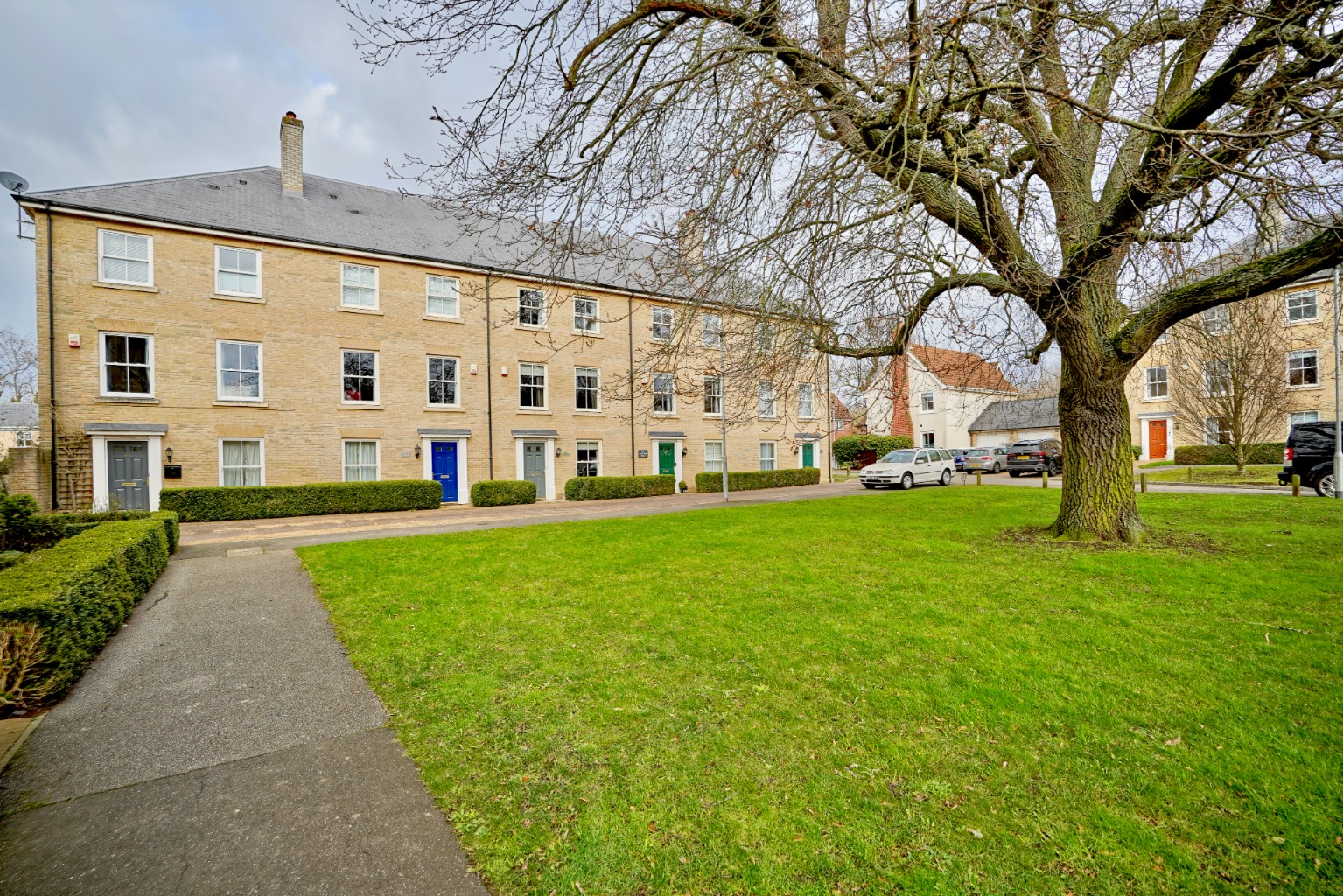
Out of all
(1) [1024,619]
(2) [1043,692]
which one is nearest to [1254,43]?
(1) [1024,619]

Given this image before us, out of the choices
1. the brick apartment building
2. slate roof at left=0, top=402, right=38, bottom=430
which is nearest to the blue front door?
the brick apartment building

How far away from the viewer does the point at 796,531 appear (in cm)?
1108

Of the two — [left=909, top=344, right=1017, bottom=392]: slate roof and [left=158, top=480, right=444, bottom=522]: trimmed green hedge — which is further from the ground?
[left=909, top=344, right=1017, bottom=392]: slate roof

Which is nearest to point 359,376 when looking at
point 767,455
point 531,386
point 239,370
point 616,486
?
point 239,370

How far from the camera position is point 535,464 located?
2241cm

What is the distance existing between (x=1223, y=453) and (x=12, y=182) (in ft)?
157

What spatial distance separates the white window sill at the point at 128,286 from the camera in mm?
15547

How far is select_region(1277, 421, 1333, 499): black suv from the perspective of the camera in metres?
15.8

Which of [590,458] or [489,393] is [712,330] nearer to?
[489,393]

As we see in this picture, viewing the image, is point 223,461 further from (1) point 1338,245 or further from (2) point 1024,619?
(1) point 1338,245

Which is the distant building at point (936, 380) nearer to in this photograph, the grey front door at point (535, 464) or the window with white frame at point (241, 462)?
the grey front door at point (535, 464)

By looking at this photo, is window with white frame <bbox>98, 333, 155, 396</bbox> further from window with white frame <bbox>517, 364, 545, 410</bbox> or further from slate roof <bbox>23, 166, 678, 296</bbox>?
window with white frame <bbox>517, 364, 545, 410</bbox>

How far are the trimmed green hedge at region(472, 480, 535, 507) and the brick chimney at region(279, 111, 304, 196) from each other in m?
12.3

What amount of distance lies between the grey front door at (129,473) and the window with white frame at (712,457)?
19.7 m
